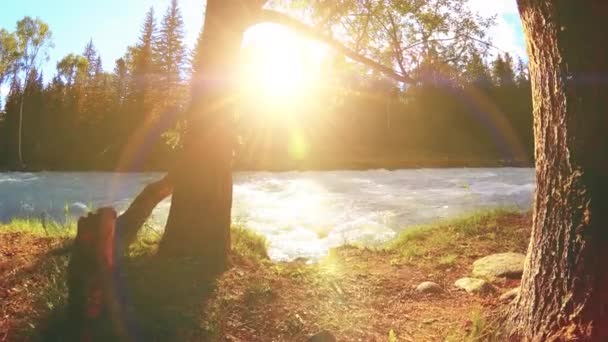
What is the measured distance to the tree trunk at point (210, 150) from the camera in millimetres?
5426

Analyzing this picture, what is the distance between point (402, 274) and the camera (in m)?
6.16

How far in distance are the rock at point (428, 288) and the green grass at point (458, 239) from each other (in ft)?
3.89

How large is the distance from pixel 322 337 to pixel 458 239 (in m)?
5.39

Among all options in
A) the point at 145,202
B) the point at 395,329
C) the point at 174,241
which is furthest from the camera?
the point at 145,202

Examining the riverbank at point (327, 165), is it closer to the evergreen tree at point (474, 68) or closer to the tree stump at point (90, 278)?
the evergreen tree at point (474, 68)

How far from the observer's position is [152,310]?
3816 millimetres

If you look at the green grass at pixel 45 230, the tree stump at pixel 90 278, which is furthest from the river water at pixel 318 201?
the tree stump at pixel 90 278

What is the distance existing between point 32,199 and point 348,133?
34308 millimetres

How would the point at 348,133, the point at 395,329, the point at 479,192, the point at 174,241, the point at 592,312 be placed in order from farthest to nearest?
the point at 348,133, the point at 479,192, the point at 174,241, the point at 395,329, the point at 592,312

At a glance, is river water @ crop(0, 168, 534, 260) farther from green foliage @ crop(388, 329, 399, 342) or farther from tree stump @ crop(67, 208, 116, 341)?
tree stump @ crop(67, 208, 116, 341)

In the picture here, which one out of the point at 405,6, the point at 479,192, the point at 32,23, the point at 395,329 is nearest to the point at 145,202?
the point at 395,329

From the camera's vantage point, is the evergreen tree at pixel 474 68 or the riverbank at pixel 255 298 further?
the evergreen tree at pixel 474 68

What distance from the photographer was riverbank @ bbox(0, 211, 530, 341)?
3758mm

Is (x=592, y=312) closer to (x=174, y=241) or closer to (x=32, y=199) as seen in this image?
(x=174, y=241)
